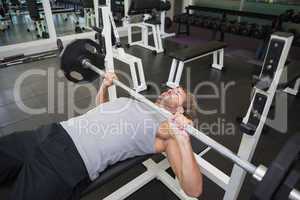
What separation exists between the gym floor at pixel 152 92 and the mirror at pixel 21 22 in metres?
1.12

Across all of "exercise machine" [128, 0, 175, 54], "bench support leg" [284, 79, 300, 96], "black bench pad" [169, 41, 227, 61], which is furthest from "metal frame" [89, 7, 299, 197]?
"exercise machine" [128, 0, 175, 54]

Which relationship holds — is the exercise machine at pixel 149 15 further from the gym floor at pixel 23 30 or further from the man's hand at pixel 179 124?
the man's hand at pixel 179 124

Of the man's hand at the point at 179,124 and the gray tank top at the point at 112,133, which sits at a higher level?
the man's hand at the point at 179,124

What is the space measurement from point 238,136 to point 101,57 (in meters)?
1.39

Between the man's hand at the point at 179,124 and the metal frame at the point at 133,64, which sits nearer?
the man's hand at the point at 179,124

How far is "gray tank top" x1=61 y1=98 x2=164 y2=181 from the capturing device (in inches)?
40.9

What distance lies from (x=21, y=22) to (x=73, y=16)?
4.44 feet

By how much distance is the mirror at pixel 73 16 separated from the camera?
491 centimetres

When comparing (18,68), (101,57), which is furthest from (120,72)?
(101,57)

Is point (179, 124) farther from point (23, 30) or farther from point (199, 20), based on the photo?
point (23, 30)

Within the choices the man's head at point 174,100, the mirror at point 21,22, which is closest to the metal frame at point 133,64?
the man's head at point 174,100

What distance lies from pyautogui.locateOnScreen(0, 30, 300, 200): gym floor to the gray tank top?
408 mm

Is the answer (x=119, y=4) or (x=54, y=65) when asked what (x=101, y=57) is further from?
(x=119, y=4)

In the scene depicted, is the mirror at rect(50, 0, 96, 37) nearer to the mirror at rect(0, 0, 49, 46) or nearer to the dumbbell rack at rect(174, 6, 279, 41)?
the mirror at rect(0, 0, 49, 46)
